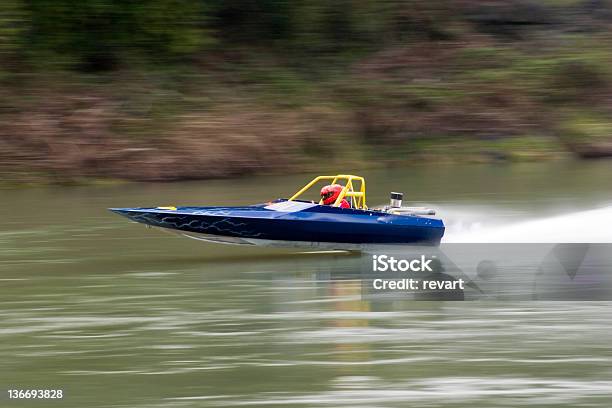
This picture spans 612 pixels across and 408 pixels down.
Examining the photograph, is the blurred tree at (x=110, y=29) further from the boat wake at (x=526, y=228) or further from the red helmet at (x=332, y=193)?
the red helmet at (x=332, y=193)

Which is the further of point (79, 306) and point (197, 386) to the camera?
point (79, 306)

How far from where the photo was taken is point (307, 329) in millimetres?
9352

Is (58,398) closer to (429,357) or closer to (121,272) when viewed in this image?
(429,357)

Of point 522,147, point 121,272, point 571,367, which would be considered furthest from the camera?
point 522,147

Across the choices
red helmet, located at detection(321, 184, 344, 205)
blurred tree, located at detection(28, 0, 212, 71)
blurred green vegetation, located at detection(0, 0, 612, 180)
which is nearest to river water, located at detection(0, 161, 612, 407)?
red helmet, located at detection(321, 184, 344, 205)

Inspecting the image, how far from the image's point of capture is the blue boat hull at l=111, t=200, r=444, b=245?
1219 centimetres

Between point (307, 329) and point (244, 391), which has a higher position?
point (307, 329)

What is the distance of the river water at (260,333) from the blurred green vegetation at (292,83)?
10.5 metres

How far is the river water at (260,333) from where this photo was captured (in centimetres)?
764

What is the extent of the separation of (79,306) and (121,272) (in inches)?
71.9

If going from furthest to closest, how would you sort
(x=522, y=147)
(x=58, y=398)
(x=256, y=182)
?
(x=522, y=147) < (x=256, y=182) < (x=58, y=398)

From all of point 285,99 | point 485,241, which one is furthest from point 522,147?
point 485,241

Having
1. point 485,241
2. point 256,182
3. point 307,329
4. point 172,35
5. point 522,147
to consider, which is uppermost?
point 172,35

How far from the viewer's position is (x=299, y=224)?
12312 mm
